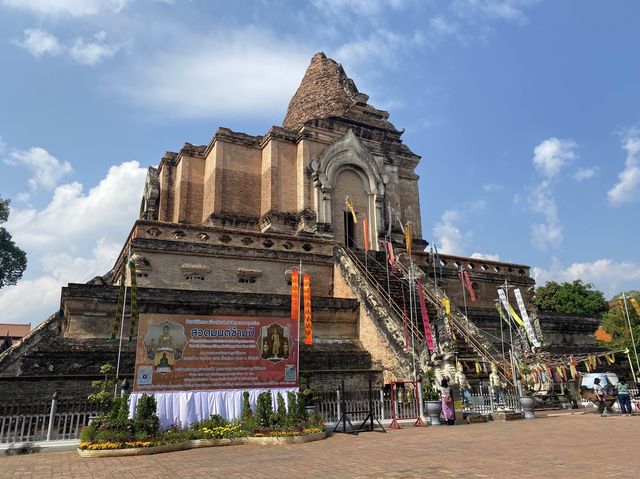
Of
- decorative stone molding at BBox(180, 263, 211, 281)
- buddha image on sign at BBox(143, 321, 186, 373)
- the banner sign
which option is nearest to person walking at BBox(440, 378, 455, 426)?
the banner sign

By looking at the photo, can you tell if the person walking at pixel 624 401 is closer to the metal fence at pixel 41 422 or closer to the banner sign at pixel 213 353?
the banner sign at pixel 213 353

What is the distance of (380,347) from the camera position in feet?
57.1

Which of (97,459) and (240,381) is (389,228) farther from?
(97,459)

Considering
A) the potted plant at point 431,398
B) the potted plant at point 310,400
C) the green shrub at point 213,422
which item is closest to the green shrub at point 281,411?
the potted plant at point 310,400

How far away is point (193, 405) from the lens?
11.5m

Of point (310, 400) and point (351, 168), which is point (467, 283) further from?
point (310, 400)

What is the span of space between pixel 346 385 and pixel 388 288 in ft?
19.1

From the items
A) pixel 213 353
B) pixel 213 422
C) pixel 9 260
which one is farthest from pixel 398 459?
pixel 9 260

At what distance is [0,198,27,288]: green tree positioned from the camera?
39.8 meters

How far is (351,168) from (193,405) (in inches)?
758

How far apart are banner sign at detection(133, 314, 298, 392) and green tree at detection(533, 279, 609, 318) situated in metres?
41.0

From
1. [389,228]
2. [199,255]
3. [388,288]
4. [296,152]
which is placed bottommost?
[388,288]

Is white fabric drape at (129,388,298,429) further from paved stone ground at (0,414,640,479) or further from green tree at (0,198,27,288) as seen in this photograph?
green tree at (0,198,27,288)

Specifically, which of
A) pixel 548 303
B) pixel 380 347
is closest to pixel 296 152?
pixel 380 347
